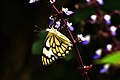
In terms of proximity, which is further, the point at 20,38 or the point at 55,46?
the point at 20,38

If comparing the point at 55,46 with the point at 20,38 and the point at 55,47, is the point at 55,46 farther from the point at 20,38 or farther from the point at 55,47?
the point at 20,38

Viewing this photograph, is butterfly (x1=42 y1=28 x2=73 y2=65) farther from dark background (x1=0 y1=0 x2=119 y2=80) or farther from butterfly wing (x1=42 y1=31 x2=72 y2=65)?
dark background (x1=0 y1=0 x2=119 y2=80)

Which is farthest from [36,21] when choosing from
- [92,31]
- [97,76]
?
[97,76]

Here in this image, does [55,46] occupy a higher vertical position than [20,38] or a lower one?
lower

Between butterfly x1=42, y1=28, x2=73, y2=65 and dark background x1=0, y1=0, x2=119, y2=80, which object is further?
dark background x1=0, y1=0, x2=119, y2=80

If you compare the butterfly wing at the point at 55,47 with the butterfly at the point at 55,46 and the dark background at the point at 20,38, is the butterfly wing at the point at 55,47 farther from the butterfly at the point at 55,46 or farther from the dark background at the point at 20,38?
the dark background at the point at 20,38

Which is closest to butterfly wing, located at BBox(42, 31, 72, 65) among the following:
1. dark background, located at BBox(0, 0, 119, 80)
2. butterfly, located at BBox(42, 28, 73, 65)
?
butterfly, located at BBox(42, 28, 73, 65)

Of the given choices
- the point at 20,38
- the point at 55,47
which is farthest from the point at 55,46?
the point at 20,38

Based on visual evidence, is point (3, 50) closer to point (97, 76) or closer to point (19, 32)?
point (19, 32)
